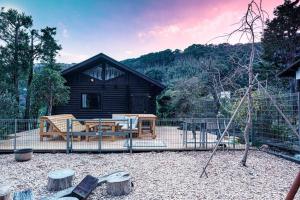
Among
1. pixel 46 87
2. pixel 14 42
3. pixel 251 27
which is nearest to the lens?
→ pixel 251 27

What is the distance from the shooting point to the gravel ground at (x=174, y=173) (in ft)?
14.2

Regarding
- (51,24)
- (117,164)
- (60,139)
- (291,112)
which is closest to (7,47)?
(51,24)

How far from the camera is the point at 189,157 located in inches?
273

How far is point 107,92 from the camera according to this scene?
14570 mm

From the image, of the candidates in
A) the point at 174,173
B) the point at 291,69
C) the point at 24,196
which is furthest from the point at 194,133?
the point at 291,69

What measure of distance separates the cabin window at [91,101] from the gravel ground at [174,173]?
746cm

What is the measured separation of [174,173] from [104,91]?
9.87m

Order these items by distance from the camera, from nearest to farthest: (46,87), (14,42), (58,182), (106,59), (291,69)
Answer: (58,182), (291,69), (46,87), (106,59), (14,42)

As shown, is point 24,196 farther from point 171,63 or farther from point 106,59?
point 171,63

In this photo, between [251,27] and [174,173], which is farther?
[251,27]

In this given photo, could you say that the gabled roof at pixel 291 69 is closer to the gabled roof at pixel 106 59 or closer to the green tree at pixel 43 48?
the gabled roof at pixel 106 59

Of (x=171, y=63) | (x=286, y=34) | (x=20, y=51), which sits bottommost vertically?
(x=20, y=51)

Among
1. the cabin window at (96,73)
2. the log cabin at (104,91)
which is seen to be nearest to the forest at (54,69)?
the log cabin at (104,91)

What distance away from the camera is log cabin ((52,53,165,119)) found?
1443 cm
